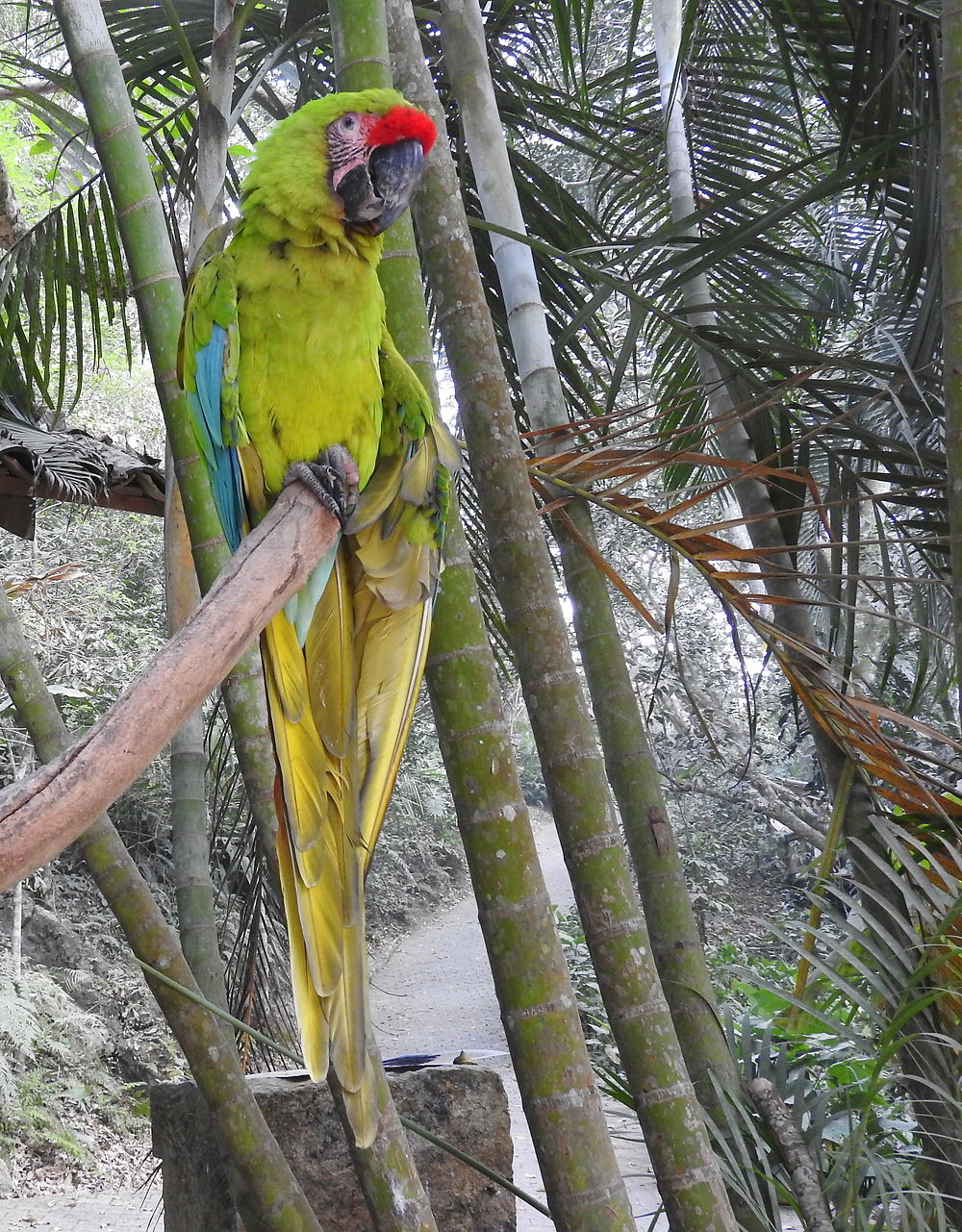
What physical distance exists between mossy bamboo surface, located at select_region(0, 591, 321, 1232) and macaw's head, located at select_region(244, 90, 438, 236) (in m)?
0.62

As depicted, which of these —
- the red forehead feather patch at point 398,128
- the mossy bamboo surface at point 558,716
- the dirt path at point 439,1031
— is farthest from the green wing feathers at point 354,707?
the dirt path at point 439,1031

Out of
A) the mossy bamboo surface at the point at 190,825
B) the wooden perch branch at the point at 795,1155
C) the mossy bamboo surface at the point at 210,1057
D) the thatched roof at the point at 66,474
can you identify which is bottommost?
the wooden perch branch at the point at 795,1155

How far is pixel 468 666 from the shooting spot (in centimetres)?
105

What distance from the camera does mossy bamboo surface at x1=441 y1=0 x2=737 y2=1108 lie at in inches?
55.6

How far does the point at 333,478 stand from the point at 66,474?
4.42 ft

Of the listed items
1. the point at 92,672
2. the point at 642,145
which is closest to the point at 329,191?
the point at 642,145

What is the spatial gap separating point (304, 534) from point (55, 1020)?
4.95 metres

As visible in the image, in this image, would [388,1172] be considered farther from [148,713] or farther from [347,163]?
[347,163]

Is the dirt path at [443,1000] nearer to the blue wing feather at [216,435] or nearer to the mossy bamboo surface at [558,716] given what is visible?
the mossy bamboo surface at [558,716]

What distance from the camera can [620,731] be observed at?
59.4 inches

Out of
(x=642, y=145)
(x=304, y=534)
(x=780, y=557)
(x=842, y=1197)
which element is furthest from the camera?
(x=642, y=145)

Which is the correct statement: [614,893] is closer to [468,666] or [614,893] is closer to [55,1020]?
[468,666]

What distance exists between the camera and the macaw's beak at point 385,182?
3.54ft

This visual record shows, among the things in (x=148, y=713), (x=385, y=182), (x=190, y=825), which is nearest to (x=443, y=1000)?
(x=190, y=825)
